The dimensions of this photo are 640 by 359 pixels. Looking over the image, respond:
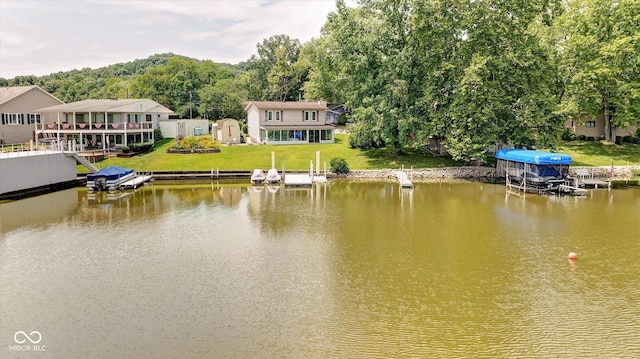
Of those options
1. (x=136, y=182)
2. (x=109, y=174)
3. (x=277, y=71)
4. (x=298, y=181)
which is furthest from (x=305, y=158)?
(x=277, y=71)

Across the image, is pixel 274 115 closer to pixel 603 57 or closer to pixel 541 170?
pixel 541 170

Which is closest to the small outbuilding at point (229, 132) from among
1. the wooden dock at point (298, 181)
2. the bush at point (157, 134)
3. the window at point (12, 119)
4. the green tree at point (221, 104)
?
the bush at point (157, 134)

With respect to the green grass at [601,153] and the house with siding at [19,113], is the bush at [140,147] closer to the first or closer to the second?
the house with siding at [19,113]

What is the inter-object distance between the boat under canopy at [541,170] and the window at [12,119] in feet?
179

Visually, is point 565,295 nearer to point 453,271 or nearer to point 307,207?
point 453,271

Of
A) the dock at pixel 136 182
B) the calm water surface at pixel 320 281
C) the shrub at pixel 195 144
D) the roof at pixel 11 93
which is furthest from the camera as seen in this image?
the roof at pixel 11 93

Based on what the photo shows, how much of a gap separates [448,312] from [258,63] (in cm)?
8135

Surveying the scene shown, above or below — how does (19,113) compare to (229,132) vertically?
above

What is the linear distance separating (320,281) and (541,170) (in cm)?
2742

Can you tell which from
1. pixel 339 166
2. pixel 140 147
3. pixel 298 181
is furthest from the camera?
pixel 140 147

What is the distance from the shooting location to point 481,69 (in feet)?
143

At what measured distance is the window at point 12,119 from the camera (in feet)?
174

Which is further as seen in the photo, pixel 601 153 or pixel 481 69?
pixel 601 153

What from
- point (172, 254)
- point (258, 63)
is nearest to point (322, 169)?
point (172, 254)
